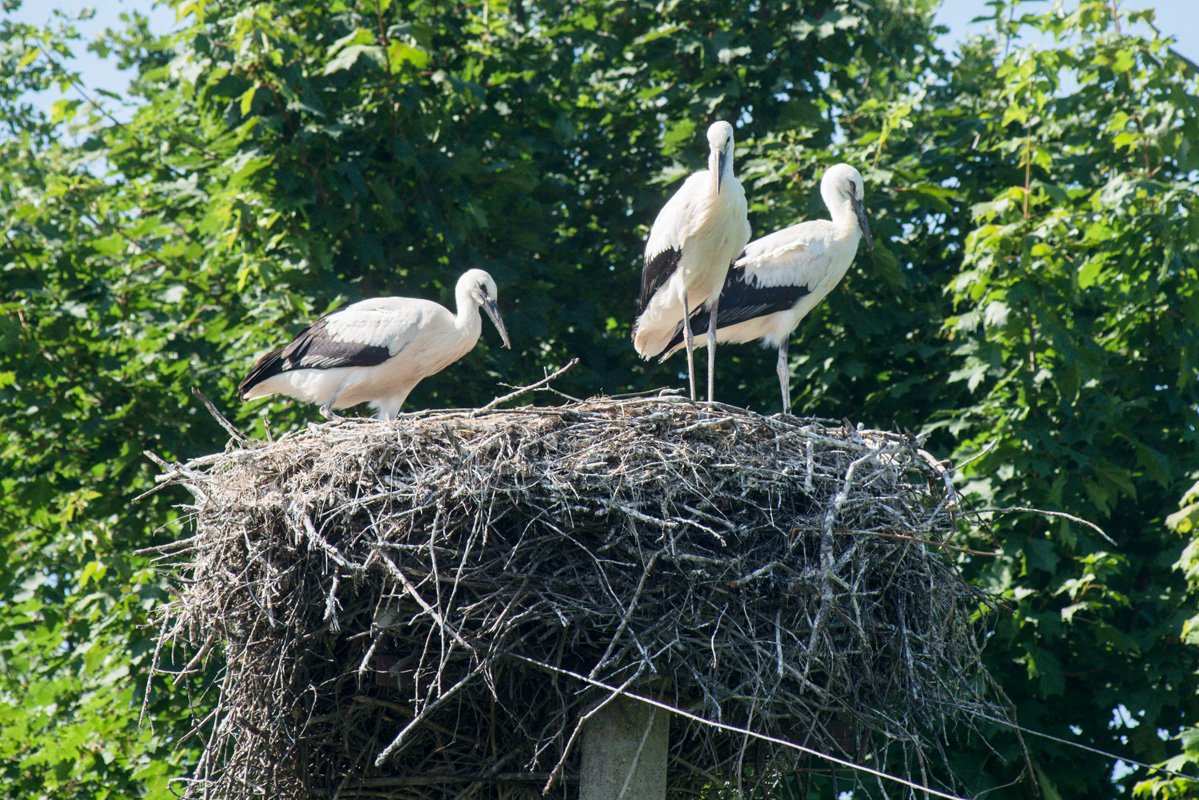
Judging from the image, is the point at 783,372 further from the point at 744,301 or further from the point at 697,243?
the point at 697,243

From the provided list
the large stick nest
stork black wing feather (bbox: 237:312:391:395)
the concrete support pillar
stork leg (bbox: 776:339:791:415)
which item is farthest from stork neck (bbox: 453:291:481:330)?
the concrete support pillar

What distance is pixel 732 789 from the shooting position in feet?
18.7

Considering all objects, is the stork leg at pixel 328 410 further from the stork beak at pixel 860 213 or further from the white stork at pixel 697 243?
the stork beak at pixel 860 213

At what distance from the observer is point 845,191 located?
8492 mm

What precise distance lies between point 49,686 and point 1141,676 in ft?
24.7

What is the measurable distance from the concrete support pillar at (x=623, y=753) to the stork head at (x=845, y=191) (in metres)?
4.06

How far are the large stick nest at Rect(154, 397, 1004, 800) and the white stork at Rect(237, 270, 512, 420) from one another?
1723mm

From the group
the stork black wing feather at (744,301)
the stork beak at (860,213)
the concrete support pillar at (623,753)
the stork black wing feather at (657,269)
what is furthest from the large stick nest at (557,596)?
the stork beak at (860,213)

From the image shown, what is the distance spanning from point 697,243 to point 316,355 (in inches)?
93.2

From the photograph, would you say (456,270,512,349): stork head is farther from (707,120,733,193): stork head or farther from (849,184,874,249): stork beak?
(849,184,874,249): stork beak

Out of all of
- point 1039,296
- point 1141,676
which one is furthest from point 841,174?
point 1141,676

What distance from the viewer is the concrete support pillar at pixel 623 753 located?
5.32 metres

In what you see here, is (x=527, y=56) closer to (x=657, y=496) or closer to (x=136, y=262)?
(x=136, y=262)

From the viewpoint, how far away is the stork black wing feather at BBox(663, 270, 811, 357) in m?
8.38
